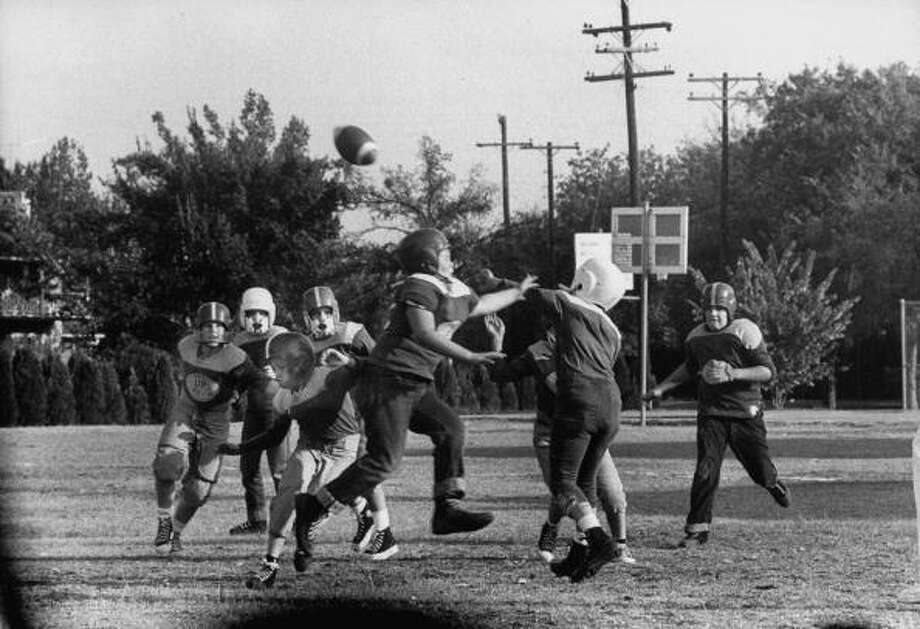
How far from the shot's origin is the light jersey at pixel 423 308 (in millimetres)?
8172

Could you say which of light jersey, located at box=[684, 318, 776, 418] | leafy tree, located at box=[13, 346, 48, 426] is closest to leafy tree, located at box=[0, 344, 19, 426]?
leafy tree, located at box=[13, 346, 48, 426]

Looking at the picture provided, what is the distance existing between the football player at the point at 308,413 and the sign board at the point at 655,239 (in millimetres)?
14027

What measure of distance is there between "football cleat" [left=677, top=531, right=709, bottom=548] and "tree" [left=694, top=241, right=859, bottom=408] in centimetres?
2541

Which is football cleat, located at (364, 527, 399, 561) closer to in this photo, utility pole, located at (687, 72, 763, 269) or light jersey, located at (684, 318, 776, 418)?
light jersey, located at (684, 318, 776, 418)

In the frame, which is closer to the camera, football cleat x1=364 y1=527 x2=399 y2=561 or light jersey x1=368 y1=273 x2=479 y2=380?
light jersey x1=368 y1=273 x2=479 y2=380

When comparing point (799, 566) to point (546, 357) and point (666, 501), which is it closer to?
point (546, 357)

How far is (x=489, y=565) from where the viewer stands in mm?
9539

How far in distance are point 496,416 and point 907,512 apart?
75.5 feet

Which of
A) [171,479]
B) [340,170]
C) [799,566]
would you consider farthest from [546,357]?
[340,170]

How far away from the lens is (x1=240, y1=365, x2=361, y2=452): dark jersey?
9.02m

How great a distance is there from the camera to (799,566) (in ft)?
30.6

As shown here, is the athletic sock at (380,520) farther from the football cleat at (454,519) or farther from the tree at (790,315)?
the tree at (790,315)

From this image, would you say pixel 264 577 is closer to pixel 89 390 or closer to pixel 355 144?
pixel 355 144

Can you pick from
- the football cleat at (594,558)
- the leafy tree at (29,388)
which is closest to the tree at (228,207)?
the football cleat at (594,558)
